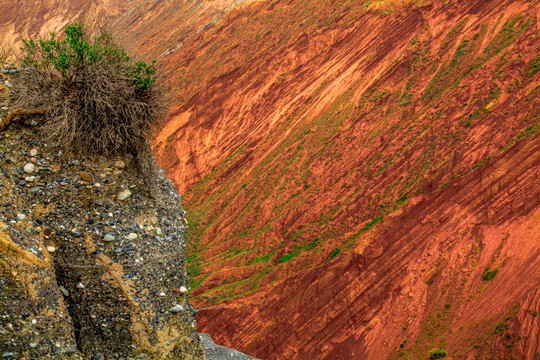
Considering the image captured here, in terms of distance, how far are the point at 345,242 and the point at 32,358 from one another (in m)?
11.0

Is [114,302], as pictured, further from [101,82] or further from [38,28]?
[38,28]

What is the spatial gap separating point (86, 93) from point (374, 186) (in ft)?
37.5

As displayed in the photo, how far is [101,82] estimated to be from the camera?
5.57m

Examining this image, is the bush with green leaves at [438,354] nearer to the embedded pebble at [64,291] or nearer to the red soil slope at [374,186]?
the red soil slope at [374,186]

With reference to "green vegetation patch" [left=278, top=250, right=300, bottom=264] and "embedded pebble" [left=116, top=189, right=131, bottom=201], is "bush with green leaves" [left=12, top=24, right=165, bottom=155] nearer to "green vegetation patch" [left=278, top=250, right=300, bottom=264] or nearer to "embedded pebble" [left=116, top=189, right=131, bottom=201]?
"embedded pebble" [left=116, top=189, right=131, bottom=201]

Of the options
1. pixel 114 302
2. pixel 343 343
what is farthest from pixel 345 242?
pixel 114 302

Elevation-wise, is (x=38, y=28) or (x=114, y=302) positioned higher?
(x=38, y=28)

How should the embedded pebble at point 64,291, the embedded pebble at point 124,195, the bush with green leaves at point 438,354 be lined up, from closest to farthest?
the embedded pebble at point 64,291
the embedded pebble at point 124,195
the bush with green leaves at point 438,354

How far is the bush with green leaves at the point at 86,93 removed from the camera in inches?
213

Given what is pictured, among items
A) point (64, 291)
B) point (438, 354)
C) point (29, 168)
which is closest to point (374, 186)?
point (438, 354)

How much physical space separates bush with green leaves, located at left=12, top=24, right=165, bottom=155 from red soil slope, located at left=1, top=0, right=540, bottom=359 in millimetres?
9465

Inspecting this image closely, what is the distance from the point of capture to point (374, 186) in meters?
15.2

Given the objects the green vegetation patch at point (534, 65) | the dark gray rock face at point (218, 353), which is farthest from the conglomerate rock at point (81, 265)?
the green vegetation patch at point (534, 65)

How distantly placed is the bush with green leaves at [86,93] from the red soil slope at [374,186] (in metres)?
9.46
